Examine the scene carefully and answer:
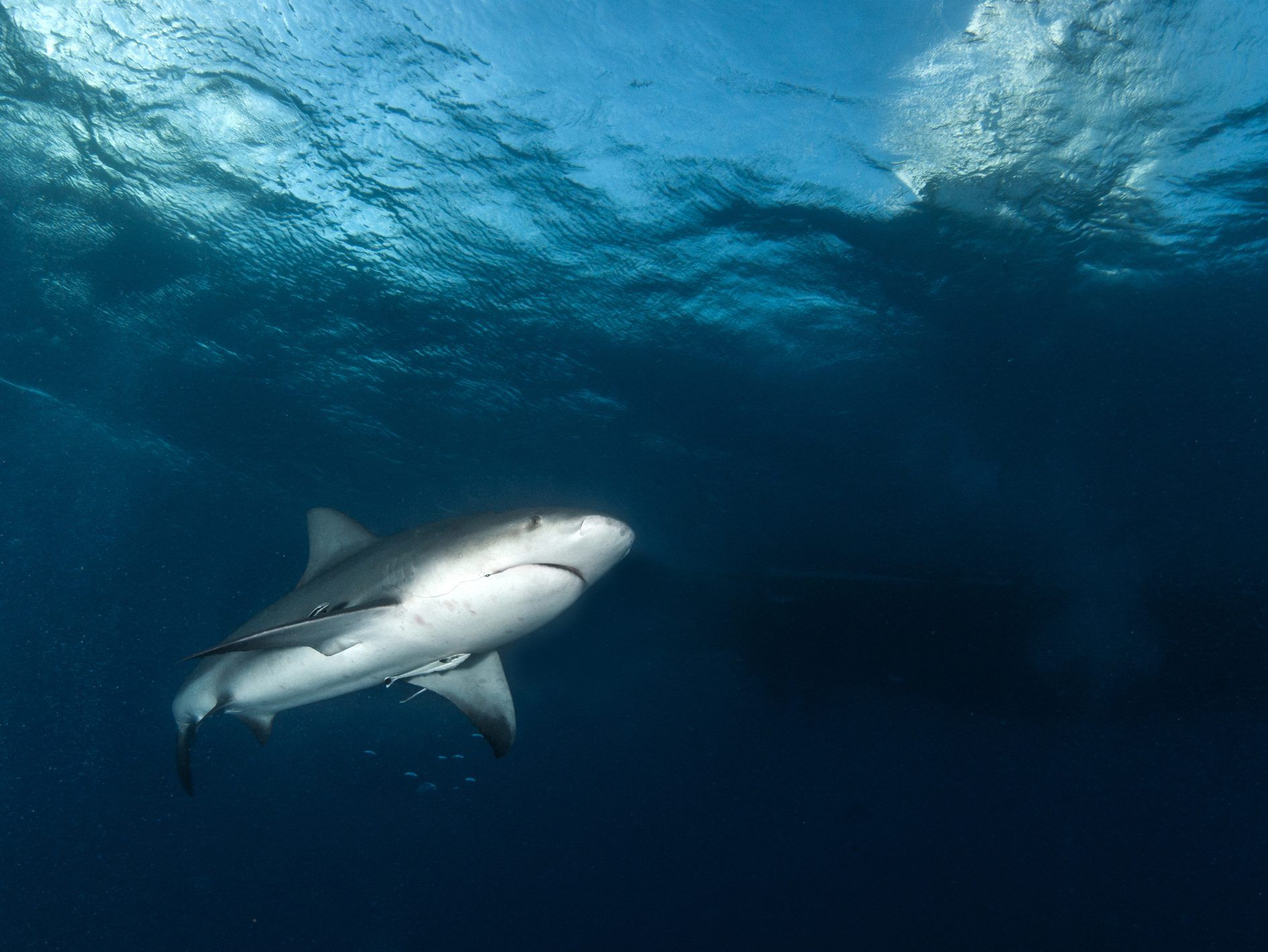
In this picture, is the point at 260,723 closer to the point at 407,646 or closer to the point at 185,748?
the point at 185,748

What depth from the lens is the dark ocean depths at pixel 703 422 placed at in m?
8.40

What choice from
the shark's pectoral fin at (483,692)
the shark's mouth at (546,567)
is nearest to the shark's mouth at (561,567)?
the shark's mouth at (546,567)

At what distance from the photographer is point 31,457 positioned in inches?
1021

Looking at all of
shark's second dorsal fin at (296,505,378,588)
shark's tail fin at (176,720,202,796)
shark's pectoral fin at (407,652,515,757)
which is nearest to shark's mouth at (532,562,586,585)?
shark's pectoral fin at (407,652,515,757)

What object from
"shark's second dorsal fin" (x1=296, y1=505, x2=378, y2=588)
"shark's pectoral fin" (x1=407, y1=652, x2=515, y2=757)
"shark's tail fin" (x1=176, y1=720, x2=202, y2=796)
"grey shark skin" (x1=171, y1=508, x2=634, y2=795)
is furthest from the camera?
"shark's tail fin" (x1=176, y1=720, x2=202, y2=796)

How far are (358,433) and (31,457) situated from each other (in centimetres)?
1782

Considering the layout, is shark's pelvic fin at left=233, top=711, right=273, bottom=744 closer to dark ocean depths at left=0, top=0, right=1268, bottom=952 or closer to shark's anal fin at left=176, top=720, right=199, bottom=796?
shark's anal fin at left=176, top=720, right=199, bottom=796

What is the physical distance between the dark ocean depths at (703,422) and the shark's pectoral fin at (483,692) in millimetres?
7742

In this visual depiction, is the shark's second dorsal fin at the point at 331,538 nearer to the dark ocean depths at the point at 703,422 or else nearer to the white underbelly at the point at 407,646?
the white underbelly at the point at 407,646

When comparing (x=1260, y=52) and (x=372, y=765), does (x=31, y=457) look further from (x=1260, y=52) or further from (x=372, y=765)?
(x=1260, y=52)

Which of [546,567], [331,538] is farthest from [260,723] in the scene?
[546,567]

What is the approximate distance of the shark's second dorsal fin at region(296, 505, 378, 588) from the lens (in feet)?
18.5

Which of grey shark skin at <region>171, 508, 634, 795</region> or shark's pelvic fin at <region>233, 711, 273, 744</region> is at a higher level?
grey shark skin at <region>171, 508, 634, 795</region>

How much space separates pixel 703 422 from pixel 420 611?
12.4 m
